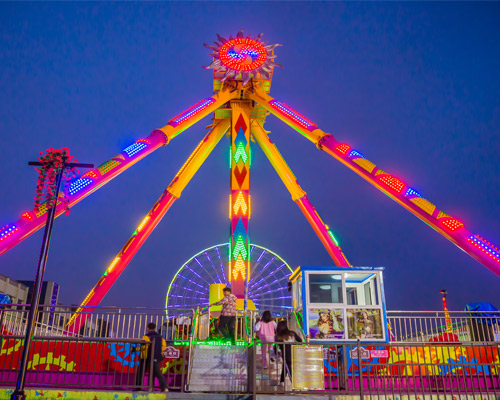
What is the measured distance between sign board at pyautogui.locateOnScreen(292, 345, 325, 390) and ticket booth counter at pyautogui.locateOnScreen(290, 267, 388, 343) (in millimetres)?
2759

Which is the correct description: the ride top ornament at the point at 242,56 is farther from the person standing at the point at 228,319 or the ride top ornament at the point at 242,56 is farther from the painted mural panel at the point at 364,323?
the painted mural panel at the point at 364,323

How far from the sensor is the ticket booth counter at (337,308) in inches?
497

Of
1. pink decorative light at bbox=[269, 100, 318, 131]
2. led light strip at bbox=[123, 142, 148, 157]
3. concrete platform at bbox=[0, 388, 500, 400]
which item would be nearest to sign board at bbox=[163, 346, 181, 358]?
concrete platform at bbox=[0, 388, 500, 400]

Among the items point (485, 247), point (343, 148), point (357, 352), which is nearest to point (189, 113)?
point (343, 148)

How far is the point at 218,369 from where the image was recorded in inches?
431

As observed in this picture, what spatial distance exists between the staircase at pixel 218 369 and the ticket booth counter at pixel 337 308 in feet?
7.27

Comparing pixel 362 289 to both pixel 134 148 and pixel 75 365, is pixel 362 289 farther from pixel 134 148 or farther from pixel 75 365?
pixel 134 148

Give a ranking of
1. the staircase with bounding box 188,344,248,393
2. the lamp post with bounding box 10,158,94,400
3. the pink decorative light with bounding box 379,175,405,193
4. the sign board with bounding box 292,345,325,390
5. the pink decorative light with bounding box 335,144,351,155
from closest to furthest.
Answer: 1. the lamp post with bounding box 10,158,94,400
2. the sign board with bounding box 292,345,325,390
3. the staircase with bounding box 188,344,248,393
4. the pink decorative light with bounding box 379,175,405,193
5. the pink decorative light with bounding box 335,144,351,155

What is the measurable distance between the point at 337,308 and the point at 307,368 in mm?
3536

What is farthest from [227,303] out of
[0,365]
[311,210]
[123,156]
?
[311,210]

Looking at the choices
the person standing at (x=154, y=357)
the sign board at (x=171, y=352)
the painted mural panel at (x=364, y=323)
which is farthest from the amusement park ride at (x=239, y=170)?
the sign board at (x=171, y=352)

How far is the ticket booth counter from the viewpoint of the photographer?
12.6 metres

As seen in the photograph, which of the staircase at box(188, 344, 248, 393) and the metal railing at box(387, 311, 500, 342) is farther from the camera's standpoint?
the metal railing at box(387, 311, 500, 342)

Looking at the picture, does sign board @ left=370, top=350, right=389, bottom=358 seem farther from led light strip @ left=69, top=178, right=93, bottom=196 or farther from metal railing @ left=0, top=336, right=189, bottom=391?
led light strip @ left=69, top=178, right=93, bottom=196
